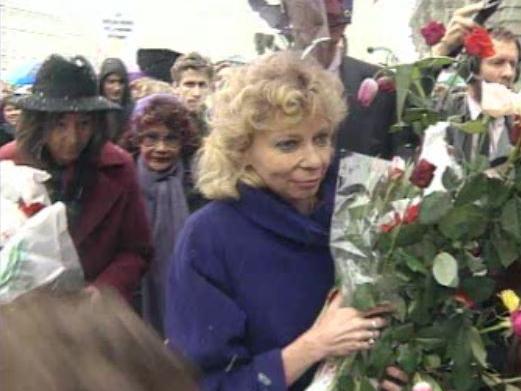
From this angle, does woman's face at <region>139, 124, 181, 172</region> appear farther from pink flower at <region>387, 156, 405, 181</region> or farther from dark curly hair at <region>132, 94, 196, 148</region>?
pink flower at <region>387, 156, 405, 181</region>

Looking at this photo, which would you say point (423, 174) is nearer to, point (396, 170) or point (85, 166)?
point (396, 170)

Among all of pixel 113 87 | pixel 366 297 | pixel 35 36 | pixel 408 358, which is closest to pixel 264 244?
pixel 366 297

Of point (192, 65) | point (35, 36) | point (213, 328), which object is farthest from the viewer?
point (35, 36)

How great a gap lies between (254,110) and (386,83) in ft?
0.86

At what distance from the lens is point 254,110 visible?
6.97 ft

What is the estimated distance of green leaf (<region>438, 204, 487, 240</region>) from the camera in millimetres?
1792

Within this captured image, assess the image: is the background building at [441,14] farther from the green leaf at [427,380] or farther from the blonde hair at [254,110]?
the green leaf at [427,380]

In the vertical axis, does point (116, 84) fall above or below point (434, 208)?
below

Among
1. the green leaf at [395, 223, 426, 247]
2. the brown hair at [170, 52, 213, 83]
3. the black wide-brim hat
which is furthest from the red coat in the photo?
the brown hair at [170, 52, 213, 83]

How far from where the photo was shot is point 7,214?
2.61m

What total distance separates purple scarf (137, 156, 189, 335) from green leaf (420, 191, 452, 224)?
171 centimetres

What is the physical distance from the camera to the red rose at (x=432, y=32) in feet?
6.57

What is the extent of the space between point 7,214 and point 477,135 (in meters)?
1.23

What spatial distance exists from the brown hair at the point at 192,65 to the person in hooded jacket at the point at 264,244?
8.63 feet
